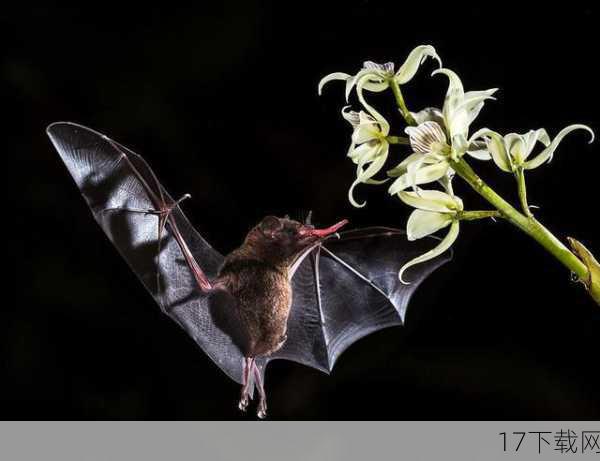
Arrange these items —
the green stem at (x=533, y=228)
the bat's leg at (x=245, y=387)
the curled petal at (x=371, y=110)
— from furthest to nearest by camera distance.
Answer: the bat's leg at (x=245, y=387) → the curled petal at (x=371, y=110) → the green stem at (x=533, y=228)

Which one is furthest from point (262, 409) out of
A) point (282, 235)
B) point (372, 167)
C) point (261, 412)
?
point (372, 167)

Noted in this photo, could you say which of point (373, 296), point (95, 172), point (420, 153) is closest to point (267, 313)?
point (373, 296)

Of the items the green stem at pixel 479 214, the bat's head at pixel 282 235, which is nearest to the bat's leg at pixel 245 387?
the bat's head at pixel 282 235

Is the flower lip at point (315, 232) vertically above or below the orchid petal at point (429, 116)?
below

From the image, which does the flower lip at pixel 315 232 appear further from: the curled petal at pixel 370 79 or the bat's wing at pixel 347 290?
the curled petal at pixel 370 79

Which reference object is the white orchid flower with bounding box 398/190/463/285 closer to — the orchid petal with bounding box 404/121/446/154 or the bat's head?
the orchid petal with bounding box 404/121/446/154

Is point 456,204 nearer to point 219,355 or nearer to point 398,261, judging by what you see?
point 398,261

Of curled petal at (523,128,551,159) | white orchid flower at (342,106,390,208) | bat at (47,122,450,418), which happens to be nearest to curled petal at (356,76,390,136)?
white orchid flower at (342,106,390,208)
